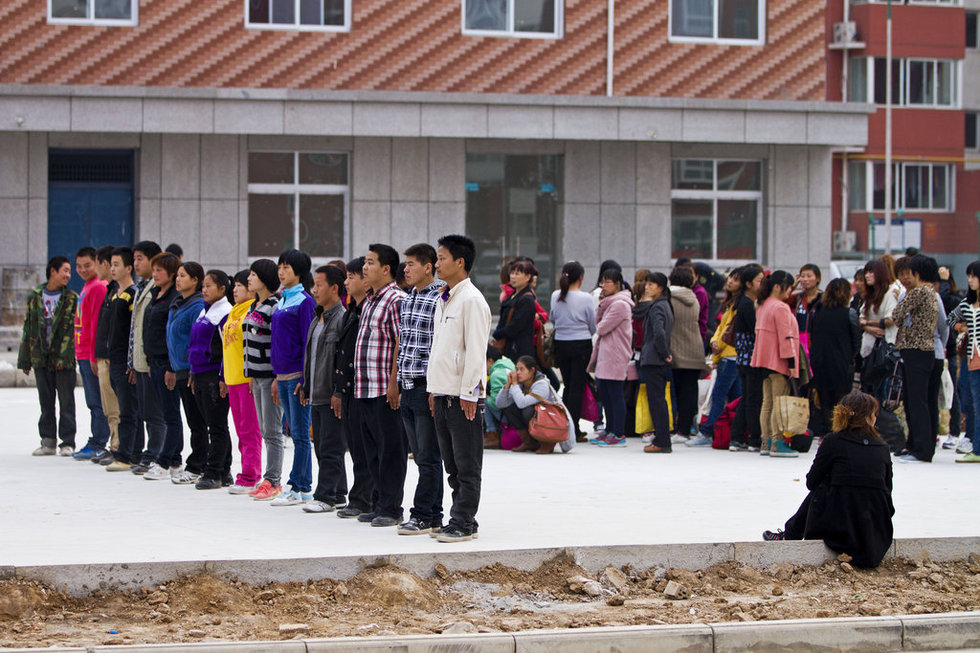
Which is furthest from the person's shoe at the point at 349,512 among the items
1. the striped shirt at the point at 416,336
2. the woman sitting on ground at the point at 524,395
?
the woman sitting on ground at the point at 524,395

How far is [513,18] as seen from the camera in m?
24.5

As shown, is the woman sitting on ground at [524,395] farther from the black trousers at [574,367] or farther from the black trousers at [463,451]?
the black trousers at [463,451]

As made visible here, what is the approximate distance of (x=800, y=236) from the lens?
25.5 metres

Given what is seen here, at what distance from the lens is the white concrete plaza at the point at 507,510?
8.39 meters

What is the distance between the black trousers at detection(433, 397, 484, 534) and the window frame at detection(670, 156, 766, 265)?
1676 cm

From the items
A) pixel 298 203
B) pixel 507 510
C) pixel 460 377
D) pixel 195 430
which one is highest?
pixel 298 203

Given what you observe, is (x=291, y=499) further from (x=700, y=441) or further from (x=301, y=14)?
(x=301, y=14)

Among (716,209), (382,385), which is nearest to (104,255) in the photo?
(382,385)

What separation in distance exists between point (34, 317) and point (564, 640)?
8452 millimetres

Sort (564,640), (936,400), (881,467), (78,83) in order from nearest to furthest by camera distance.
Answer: (564,640) < (881,467) < (936,400) < (78,83)

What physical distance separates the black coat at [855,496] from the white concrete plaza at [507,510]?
64cm

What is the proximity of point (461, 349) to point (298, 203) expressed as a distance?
51.5 feet

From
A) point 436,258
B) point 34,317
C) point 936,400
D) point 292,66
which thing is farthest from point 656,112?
point 436,258

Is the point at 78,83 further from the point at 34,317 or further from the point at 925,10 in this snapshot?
the point at 925,10
